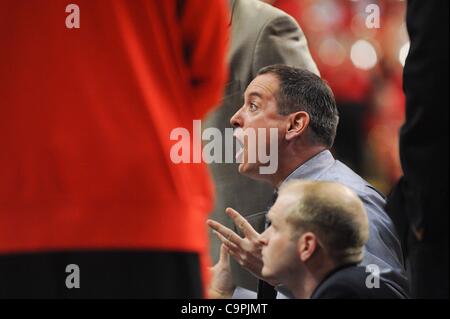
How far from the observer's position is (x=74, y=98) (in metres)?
1.49

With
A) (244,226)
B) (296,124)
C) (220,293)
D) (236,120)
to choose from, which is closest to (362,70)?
(296,124)

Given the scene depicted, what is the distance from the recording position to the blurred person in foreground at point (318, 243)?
185 centimetres

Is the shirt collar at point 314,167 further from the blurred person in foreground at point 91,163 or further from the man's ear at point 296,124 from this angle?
the blurred person in foreground at point 91,163

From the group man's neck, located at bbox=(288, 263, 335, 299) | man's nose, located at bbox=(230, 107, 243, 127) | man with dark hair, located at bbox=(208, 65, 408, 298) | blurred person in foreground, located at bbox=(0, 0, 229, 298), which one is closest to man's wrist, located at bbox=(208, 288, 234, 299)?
man with dark hair, located at bbox=(208, 65, 408, 298)

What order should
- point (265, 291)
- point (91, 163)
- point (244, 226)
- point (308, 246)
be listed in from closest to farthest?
point (91, 163), point (308, 246), point (244, 226), point (265, 291)

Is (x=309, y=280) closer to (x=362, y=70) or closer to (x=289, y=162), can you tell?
(x=289, y=162)

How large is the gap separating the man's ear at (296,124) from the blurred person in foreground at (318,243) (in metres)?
0.37

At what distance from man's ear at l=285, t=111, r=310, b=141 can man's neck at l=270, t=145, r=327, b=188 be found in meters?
0.05

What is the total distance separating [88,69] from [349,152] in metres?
1.04

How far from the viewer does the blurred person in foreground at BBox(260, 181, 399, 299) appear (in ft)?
6.08

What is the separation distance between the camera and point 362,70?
7.77 ft

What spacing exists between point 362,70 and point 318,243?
702 mm
